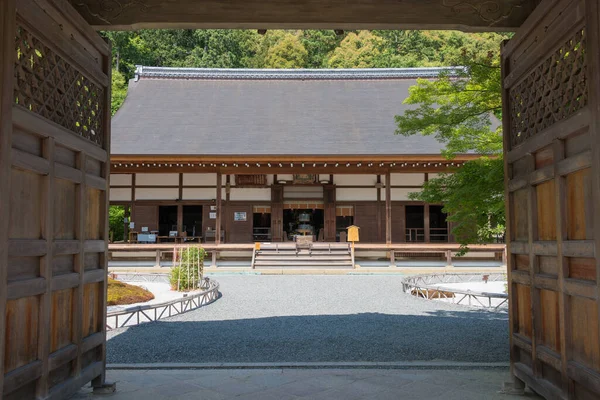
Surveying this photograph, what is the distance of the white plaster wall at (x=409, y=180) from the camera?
54.1 ft

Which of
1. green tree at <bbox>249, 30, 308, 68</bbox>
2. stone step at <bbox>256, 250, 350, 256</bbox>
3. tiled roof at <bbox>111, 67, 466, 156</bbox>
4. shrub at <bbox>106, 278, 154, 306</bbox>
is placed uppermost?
green tree at <bbox>249, 30, 308, 68</bbox>

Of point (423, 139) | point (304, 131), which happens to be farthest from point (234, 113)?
point (423, 139)

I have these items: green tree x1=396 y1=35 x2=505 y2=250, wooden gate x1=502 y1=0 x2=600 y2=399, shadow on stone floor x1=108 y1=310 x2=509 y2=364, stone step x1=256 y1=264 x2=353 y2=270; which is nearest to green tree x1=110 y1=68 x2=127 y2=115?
stone step x1=256 y1=264 x2=353 y2=270

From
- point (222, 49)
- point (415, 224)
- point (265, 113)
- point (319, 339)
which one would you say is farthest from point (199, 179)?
point (222, 49)

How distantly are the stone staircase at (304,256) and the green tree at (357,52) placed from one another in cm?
2148

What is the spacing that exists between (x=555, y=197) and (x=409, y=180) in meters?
13.8

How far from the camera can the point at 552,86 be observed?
3.03 m

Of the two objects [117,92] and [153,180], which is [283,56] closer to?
[117,92]

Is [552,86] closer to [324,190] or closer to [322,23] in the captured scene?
[322,23]

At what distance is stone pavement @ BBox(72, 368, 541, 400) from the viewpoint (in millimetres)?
3471

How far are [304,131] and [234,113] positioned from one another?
3.47 meters

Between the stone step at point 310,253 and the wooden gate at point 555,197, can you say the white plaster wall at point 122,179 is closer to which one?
the stone step at point 310,253

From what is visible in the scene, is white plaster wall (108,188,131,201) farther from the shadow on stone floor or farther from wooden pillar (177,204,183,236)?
the shadow on stone floor

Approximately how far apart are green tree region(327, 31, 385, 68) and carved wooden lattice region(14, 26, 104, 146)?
3134 cm
